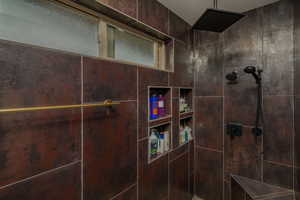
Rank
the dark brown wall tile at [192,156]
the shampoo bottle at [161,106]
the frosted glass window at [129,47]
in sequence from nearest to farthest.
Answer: the frosted glass window at [129,47], the shampoo bottle at [161,106], the dark brown wall tile at [192,156]

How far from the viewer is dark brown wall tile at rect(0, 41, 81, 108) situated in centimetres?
58

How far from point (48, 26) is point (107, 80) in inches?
16.5

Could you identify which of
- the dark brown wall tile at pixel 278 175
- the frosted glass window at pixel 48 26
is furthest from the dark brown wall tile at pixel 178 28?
the dark brown wall tile at pixel 278 175

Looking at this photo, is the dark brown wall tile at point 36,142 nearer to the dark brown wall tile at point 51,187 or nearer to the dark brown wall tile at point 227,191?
the dark brown wall tile at point 51,187

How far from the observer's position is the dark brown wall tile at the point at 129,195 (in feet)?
3.34

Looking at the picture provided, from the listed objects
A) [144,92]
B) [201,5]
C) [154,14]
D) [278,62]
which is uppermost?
[201,5]

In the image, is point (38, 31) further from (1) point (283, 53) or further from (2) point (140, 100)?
(1) point (283, 53)

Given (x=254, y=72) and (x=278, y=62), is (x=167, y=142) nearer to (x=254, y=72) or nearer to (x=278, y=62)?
(x=254, y=72)

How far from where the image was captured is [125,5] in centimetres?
105

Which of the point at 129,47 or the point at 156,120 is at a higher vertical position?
the point at 129,47

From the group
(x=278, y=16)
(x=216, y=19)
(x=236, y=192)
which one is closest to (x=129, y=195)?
(x=236, y=192)

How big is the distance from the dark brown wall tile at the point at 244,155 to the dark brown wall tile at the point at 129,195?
119 centimetres

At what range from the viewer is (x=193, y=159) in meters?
1.96

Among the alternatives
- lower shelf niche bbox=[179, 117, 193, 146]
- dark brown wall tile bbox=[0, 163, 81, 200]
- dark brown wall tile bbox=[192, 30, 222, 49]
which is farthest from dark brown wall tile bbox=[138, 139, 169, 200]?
dark brown wall tile bbox=[192, 30, 222, 49]
